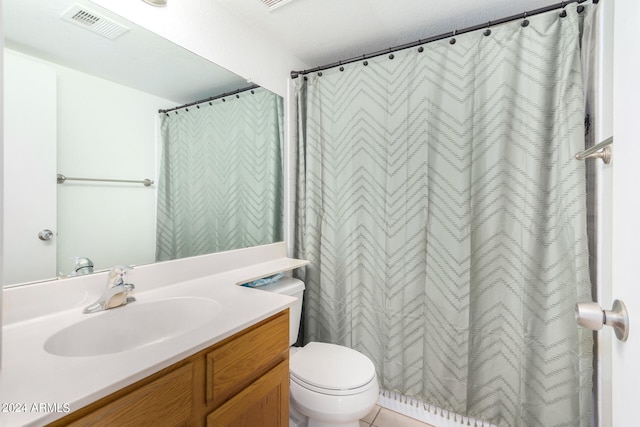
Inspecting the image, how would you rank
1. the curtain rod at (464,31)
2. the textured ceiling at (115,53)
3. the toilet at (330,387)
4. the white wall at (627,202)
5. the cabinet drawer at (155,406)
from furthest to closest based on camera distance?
the curtain rod at (464,31) → the toilet at (330,387) → the textured ceiling at (115,53) → the cabinet drawer at (155,406) → the white wall at (627,202)

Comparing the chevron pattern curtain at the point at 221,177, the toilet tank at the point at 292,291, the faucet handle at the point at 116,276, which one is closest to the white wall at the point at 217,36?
the chevron pattern curtain at the point at 221,177

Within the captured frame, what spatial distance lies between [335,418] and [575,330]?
113cm

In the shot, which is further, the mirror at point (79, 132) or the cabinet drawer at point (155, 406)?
the mirror at point (79, 132)

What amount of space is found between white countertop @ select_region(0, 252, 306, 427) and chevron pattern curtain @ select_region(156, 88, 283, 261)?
0.48 meters

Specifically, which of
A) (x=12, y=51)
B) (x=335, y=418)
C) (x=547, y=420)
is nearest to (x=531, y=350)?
(x=547, y=420)

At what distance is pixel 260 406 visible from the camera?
931mm

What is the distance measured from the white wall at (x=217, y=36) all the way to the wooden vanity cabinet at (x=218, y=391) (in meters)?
1.30

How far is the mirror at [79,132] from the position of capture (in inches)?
34.1

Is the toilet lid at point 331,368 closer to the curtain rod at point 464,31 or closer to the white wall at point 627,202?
the white wall at point 627,202

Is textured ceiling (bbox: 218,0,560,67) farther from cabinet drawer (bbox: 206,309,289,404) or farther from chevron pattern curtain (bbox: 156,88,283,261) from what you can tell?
cabinet drawer (bbox: 206,309,289,404)

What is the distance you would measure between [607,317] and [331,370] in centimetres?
109

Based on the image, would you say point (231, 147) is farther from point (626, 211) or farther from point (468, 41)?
point (626, 211)

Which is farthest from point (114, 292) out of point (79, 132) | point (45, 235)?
point (79, 132)

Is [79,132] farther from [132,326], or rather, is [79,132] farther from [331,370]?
[331,370]
